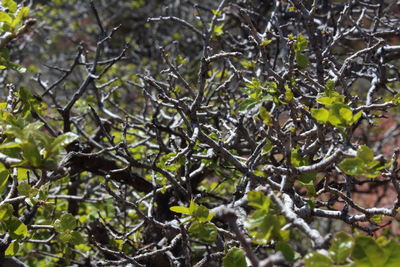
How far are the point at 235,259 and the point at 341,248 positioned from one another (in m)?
0.36

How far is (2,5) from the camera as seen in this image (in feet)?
6.54

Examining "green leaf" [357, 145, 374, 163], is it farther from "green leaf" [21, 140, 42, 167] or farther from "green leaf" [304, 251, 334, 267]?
"green leaf" [21, 140, 42, 167]

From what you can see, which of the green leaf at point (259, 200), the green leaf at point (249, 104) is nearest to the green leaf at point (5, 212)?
the green leaf at point (259, 200)

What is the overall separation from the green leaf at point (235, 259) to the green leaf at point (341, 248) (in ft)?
1.05

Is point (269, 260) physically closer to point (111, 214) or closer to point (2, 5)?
point (2, 5)

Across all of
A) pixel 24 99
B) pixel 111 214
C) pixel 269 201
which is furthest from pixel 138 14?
pixel 269 201

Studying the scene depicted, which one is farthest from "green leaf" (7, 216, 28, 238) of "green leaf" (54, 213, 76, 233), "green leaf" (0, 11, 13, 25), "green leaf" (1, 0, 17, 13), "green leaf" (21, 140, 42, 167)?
"green leaf" (1, 0, 17, 13)

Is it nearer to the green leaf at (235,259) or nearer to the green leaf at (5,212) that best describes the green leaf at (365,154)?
the green leaf at (235,259)

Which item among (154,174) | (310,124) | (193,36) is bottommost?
(154,174)

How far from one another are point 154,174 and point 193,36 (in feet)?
14.8

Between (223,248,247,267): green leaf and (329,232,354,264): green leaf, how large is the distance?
32cm

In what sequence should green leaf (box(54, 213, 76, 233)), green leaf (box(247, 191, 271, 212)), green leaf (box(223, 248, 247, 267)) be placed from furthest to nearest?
1. green leaf (box(54, 213, 76, 233))
2. green leaf (box(223, 248, 247, 267))
3. green leaf (box(247, 191, 271, 212))

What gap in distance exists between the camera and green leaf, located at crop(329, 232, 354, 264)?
3.47 ft

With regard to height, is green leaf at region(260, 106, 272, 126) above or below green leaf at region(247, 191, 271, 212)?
above
